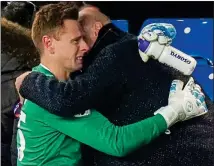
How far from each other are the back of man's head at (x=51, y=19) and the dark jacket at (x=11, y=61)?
22.7 inches

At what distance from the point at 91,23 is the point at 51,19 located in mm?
139

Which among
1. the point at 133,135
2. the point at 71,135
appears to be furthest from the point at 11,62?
the point at 133,135

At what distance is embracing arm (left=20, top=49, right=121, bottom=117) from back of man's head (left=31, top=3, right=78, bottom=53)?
7.1 inches

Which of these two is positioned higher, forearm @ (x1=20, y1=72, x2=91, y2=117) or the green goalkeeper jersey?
A: forearm @ (x1=20, y1=72, x2=91, y2=117)

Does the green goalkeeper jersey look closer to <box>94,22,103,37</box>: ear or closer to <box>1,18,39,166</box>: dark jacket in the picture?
<box>94,22,103,37</box>: ear

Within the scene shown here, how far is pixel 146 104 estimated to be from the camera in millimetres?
1444

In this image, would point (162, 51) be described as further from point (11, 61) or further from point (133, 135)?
point (11, 61)

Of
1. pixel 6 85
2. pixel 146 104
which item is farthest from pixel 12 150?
pixel 146 104

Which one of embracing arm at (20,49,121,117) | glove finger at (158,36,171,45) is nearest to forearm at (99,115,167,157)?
embracing arm at (20,49,121,117)

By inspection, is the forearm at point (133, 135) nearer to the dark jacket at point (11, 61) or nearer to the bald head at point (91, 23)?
the bald head at point (91, 23)


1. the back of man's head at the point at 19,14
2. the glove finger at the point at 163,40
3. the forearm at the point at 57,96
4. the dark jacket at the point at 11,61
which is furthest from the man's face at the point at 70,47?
the back of man's head at the point at 19,14

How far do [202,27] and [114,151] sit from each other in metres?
1.58

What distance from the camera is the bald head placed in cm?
156

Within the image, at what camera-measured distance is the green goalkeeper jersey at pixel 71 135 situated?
4.46ft
